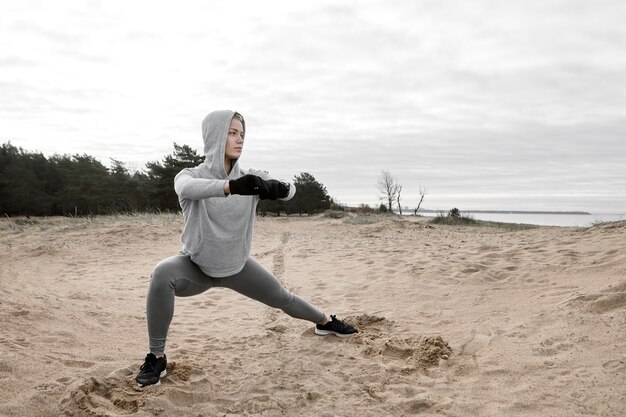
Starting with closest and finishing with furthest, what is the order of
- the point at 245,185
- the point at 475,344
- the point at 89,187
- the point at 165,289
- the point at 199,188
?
the point at 245,185 < the point at 199,188 < the point at 165,289 < the point at 475,344 < the point at 89,187

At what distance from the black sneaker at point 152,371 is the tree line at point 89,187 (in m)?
29.9

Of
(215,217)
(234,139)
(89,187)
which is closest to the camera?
(215,217)

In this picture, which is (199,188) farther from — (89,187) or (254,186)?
(89,187)

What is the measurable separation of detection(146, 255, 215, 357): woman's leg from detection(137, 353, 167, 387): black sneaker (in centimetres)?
5

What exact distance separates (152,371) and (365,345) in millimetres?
1775

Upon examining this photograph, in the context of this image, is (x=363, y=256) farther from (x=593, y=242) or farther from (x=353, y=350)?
(x=353, y=350)

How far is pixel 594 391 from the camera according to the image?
100 inches

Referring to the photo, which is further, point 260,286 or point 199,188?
point 260,286

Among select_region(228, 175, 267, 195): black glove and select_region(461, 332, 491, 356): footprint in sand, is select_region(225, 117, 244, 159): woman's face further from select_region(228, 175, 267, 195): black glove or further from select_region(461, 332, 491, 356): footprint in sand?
select_region(461, 332, 491, 356): footprint in sand

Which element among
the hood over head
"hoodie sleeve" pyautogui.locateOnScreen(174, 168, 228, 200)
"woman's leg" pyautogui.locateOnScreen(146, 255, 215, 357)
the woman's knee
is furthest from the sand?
the hood over head

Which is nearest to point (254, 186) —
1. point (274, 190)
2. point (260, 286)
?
point (274, 190)

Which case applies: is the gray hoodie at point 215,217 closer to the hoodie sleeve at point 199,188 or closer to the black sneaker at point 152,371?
the hoodie sleeve at point 199,188

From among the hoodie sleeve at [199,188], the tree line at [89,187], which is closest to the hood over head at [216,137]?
the hoodie sleeve at [199,188]

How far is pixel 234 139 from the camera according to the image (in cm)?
306
